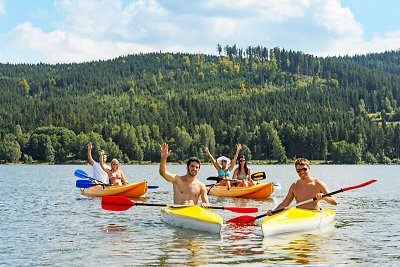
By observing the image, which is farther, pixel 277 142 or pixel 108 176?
pixel 277 142

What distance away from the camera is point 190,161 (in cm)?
1669

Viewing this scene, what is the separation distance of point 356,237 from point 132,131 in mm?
155064

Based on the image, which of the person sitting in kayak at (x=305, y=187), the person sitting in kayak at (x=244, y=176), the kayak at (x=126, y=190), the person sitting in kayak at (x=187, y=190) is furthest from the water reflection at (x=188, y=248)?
the person sitting in kayak at (x=244, y=176)

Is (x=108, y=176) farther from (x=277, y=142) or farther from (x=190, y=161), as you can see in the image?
(x=277, y=142)

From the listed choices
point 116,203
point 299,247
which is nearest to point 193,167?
point 116,203

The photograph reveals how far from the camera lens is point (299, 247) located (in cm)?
1470

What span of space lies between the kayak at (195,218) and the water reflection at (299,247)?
5.41 ft

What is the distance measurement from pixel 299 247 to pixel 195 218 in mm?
3530

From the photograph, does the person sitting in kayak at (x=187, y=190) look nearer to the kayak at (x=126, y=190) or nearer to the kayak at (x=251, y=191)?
the kayak at (x=126, y=190)

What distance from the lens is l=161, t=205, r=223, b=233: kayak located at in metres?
16.1

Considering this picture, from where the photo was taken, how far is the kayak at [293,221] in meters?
15.7

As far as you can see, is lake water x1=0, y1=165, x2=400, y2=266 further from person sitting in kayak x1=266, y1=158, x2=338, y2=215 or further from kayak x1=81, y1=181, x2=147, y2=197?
kayak x1=81, y1=181, x2=147, y2=197

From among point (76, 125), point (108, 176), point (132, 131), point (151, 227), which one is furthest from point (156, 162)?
point (151, 227)

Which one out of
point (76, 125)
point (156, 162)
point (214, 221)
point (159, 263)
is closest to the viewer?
point (159, 263)
